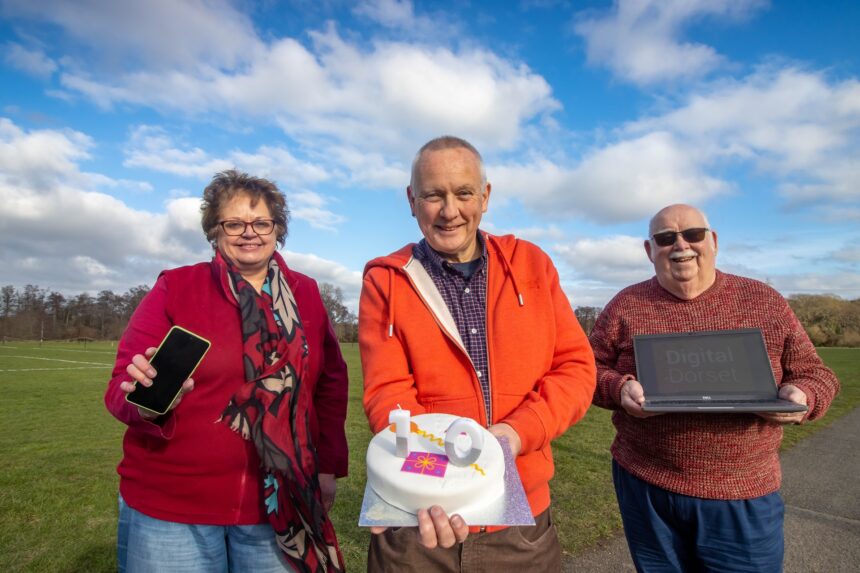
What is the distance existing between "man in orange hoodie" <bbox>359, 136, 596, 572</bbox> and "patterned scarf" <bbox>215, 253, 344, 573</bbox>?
613 mm

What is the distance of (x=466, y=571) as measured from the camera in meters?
2.12

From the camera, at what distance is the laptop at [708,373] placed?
2.56m

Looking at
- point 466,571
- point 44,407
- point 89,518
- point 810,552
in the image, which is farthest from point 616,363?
point 44,407

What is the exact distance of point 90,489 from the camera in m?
7.32

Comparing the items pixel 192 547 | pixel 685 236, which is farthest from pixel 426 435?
pixel 685 236

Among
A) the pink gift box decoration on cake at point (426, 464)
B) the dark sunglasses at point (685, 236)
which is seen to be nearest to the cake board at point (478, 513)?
the pink gift box decoration on cake at point (426, 464)

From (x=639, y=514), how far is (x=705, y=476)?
0.47 meters

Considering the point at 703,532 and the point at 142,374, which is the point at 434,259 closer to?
the point at 142,374

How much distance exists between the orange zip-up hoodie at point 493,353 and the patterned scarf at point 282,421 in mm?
644

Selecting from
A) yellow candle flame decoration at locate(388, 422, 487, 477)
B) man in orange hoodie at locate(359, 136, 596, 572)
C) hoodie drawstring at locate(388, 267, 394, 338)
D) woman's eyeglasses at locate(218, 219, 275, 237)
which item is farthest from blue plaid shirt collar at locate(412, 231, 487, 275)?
woman's eyeglasses at locate(218, 219, 275, 237)

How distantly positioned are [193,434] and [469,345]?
149 centimetres

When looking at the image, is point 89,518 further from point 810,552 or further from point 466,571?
point 810,552

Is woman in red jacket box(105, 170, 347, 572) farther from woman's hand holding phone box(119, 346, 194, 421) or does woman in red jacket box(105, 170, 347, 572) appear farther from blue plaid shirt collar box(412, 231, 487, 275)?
blue plaid shirt collar box(412, 231, 487, 275)

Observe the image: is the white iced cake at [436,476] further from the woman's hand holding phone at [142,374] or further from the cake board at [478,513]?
the woman's hand holding phone at [142,374]
